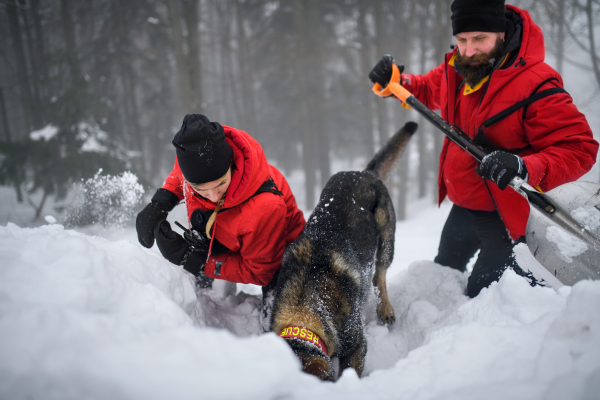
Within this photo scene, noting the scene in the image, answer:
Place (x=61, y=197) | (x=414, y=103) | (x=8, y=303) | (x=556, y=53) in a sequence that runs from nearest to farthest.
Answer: (x=8, y=303), (x=414, y=103), (x=61, y=197), (x=556, y=53)

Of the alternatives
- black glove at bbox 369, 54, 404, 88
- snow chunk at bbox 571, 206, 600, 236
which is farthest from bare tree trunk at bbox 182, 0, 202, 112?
snow chunk at bbox 571, 206, 600, 236

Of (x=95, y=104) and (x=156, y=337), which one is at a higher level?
(x=156, y=337)

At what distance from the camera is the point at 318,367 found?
4.92ft

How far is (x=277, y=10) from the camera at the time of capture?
11891mm

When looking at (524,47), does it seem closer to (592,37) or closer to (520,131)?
(520,131)

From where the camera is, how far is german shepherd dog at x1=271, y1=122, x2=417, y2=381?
5.87ft

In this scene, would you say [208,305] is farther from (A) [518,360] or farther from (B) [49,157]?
(B) [49,157]

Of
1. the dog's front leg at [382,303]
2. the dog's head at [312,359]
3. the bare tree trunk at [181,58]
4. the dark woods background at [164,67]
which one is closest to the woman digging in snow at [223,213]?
the dog's head at [312,359]

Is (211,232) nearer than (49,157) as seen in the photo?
Yes

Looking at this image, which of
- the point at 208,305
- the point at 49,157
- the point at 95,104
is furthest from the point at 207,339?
the point at 95,104

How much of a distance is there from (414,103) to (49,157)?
859 cm

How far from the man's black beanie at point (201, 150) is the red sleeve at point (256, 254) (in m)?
0.40

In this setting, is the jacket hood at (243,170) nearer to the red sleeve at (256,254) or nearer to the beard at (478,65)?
the red sleeve at (256,254)

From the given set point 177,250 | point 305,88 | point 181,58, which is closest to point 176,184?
point 177,250
